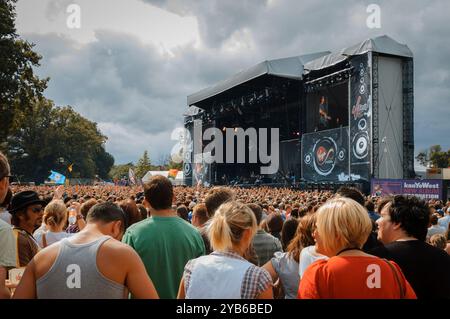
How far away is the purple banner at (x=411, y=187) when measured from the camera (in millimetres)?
16344

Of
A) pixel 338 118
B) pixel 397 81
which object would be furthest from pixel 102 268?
pixel 338 118

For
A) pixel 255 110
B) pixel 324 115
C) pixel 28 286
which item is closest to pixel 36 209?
pixel 28 286

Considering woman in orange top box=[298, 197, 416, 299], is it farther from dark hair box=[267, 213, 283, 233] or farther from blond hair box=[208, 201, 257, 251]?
dark hair box=[267, 213, 283, 233]

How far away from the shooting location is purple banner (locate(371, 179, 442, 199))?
1634 cm

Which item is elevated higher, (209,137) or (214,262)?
(209,137)

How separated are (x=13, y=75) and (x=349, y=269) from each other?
22.6 meters

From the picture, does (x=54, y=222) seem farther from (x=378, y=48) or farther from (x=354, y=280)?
(x=378, y=48)

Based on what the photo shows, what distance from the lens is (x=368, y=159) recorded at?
69.0 ft

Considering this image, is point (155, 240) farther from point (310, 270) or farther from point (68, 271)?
point (310, 270)

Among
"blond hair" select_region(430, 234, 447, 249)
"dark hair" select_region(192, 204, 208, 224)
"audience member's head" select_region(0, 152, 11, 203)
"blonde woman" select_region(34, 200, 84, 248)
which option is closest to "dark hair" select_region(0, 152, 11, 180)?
"audience member's head" select_region(0, 152, 11, 203)

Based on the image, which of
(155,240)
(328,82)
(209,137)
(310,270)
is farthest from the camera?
(209,137)

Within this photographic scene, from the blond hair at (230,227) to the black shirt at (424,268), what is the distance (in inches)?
33.6
